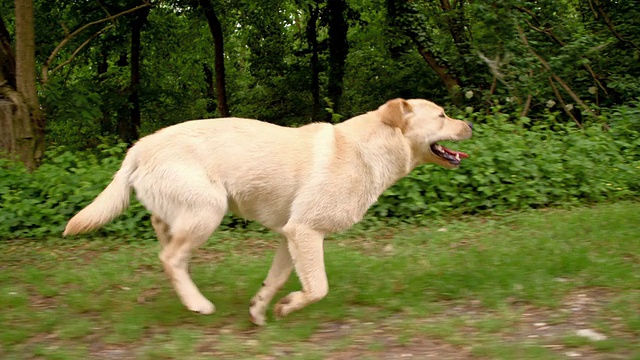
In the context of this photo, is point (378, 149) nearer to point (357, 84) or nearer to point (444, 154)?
point (444, 154)

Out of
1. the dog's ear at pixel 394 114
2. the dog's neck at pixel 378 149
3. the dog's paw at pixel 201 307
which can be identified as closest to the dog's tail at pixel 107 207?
the dog's paw at pixel 201 307

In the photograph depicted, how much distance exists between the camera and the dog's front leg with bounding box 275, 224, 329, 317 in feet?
15.5

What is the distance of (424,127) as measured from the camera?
17.7 feet

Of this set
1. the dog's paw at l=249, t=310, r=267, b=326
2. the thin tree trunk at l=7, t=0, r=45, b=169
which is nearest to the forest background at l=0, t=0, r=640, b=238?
the thin tree trunk at l=7, t=0, r=45, b=169

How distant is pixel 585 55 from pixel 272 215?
10363 mm

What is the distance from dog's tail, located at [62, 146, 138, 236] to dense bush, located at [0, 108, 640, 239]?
3642mm

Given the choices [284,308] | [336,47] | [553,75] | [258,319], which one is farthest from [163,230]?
[336,47]

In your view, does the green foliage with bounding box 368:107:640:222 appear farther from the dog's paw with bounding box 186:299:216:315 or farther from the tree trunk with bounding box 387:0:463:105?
the tree trunk with bounding box 387:0:463:105

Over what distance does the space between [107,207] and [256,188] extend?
1.12m

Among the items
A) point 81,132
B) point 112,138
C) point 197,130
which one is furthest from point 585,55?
point 81,132

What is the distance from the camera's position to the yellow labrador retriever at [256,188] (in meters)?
4.76

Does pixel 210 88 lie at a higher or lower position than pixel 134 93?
higher

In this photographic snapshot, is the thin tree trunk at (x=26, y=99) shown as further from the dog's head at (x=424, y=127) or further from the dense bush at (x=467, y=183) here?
the dog's head at (x=424, y=127)

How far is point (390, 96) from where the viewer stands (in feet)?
65.0
